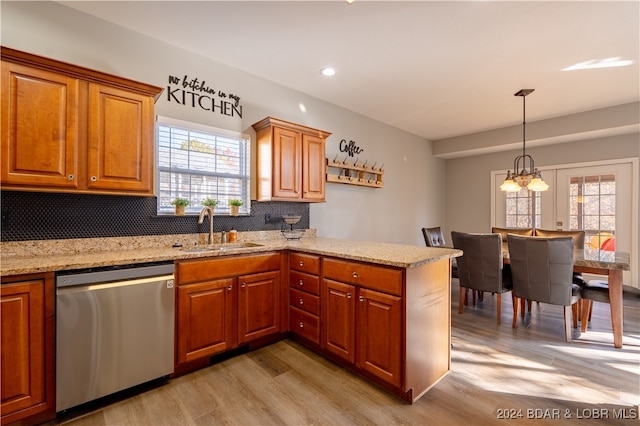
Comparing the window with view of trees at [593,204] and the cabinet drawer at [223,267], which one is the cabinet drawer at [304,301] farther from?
the window with view of trees at [593,204]

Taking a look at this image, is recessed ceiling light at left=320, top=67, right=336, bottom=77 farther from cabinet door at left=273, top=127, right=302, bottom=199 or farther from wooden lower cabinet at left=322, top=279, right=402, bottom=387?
wooden lower cabinet at left=322, top=279, right=402, bottom=387

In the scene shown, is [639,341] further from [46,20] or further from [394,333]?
[46,20]

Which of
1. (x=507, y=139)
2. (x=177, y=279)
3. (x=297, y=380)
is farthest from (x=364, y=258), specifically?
(x=507, y=139)

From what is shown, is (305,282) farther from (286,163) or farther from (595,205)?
(595,205)

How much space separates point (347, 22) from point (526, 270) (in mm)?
2820

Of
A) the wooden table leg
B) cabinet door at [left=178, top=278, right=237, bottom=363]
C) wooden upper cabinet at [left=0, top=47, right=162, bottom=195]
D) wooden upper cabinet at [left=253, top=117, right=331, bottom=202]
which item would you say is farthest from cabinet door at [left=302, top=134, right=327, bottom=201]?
the wooden table leg

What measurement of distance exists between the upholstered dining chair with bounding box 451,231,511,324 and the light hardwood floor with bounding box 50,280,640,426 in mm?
612

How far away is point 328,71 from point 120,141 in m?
2.07

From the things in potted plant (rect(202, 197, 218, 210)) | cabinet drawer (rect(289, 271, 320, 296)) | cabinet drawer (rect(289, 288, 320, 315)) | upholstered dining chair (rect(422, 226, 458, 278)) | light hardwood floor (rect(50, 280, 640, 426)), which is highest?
potted plant (rect(202, 197, 218, 210))

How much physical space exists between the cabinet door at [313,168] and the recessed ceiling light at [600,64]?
8.70 feet

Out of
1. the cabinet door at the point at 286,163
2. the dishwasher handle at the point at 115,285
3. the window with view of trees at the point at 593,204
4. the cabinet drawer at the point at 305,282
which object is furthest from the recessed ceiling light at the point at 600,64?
the dishwasher handle at the point at 115,285

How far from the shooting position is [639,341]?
2711 mm

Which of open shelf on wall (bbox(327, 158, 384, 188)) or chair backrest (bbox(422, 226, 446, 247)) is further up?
open shelf on wall (bbox(327, 158, 384, 188))

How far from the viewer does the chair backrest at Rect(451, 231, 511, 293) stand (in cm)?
306
